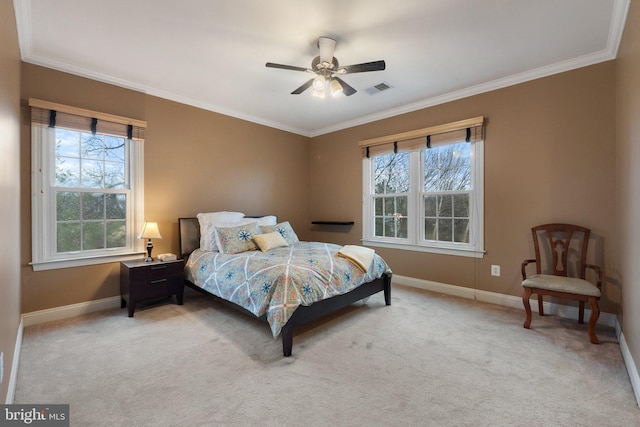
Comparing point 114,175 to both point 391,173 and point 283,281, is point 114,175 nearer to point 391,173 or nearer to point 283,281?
point 283,281

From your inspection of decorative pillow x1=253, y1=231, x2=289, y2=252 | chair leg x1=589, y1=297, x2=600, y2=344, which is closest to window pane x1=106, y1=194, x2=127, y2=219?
decorative pillow x1=253, y1=231, x2=289, y2=252

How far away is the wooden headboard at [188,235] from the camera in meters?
3.68

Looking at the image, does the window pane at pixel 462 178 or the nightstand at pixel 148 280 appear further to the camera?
the window pane at pixel 462 178

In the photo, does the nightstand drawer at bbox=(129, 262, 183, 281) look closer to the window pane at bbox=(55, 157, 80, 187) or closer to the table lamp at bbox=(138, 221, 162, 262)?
the table lamp at bbox=(138, 221, 162, 262)

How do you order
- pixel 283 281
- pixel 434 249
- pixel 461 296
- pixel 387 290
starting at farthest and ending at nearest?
pixel 434 249 < pixel 461 296 < pixel 387 290 < pixel 283 281

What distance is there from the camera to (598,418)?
5.07 ft

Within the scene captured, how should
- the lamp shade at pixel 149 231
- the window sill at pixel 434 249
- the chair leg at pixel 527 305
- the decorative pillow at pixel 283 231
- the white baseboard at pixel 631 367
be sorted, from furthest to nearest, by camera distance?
the decorative pillow at pixel 283 231 → the window sill at pixel 434 249 → the lamp shade at pixel 149 231 → the chair leg at pixel 527 305 → the white baseboard at pixel 631 367

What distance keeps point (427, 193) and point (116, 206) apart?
13.2 feet

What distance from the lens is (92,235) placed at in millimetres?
3137

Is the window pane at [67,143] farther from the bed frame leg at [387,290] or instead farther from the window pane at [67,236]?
the bed frame leg at [387,290]

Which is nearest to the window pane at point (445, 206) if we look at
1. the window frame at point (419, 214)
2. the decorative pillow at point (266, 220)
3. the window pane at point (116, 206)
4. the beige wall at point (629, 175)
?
the window frame at point (419, 214)

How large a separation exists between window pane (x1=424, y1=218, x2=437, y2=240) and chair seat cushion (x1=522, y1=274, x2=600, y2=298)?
140 cm

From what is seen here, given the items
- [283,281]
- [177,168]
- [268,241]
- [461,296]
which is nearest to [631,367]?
[461,296]

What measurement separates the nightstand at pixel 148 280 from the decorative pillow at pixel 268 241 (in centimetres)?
94
